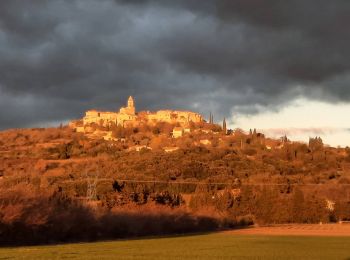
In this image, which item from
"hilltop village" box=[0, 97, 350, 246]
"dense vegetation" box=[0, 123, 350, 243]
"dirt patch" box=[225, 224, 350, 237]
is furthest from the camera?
"dirt patch" box=[225, 224, 350, 237]

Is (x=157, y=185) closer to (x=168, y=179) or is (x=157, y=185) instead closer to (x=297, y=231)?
(x=168, y=179)

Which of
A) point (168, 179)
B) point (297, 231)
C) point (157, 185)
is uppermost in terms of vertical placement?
point (168, 179)

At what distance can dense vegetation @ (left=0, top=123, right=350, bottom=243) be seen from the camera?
54.3 metres

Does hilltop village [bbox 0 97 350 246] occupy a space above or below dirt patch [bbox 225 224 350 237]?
above

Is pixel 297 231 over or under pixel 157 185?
under

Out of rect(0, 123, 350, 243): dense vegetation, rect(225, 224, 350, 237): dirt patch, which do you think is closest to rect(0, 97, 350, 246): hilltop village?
rect(0, 123, 350, 243): dense vegetation

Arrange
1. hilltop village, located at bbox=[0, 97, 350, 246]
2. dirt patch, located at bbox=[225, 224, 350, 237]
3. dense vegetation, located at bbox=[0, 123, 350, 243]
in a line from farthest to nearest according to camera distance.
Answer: dirt patch, located at bbox=[225, 224, 350, 237], hilltop village, located at bbox=[0, 97, 350, 246], dense vegetation, located at bbox=[0, 123, 350, 243]

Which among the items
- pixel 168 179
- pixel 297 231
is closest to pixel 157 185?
pixel 168 179

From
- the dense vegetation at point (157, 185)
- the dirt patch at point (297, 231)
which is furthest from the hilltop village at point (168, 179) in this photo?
the dirt patch at point (297, 231)

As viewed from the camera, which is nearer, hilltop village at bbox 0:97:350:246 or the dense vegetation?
the dense vegetation

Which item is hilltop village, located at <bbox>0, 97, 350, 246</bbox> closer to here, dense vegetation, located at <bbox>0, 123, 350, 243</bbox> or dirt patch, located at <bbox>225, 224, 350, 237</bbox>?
dense vegetation, located at <bbox>0, 123, 350, 243</bbox>

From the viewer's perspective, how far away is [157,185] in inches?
3612

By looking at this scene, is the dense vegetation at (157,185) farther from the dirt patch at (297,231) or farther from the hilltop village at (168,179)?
the dirt patch at (297,231)

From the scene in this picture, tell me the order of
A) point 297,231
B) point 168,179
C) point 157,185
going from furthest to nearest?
point 168,179, point 157,185, point 297,231
